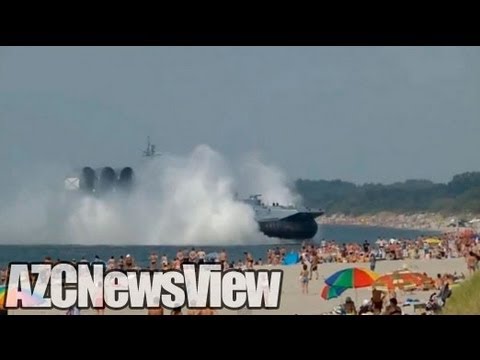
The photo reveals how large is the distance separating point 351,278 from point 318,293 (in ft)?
1.03

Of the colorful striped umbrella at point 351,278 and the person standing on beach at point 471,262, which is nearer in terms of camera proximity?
the colorful striped umbrella at point 351,278

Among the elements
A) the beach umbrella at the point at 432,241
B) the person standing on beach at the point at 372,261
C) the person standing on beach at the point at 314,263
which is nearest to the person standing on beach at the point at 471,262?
the beach umbrella at the point at 432,241

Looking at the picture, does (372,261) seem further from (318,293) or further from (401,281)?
(318,293)

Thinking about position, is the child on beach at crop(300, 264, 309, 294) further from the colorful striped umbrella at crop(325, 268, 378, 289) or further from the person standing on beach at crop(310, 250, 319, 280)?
the colorful striped umbrella at crop(325, 268, 378, 289)

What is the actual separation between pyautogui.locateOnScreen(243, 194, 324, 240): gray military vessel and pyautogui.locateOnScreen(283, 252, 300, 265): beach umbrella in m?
0.32

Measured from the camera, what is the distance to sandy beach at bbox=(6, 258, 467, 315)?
18.9 ft

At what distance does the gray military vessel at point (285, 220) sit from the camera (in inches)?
284

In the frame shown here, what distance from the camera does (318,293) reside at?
6.39m

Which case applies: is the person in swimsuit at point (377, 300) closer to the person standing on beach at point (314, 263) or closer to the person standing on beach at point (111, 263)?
the person standing on beach at point (314, 263)

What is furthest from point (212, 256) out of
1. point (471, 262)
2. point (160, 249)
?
point (471, 262)

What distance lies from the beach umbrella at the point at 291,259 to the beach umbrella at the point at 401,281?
729mm

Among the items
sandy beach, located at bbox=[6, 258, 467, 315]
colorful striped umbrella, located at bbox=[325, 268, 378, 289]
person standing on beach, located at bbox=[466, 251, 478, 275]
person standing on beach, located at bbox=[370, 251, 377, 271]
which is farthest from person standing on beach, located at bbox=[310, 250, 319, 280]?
person standing on beach, located at bbox=[466, 251, 478, 275]
